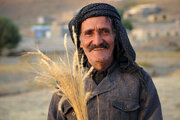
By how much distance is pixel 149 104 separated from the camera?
1.87 meters

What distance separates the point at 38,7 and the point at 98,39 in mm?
81536

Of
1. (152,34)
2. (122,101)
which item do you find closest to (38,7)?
(152,34)

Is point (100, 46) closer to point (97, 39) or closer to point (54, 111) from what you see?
point (97, 39)

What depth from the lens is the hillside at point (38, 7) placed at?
6762 centimetres

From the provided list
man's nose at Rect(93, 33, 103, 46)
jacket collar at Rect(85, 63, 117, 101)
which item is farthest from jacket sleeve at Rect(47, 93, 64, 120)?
man's nose at Rect(93, 33, 103, 46)

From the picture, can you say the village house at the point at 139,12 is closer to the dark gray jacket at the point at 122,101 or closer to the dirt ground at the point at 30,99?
the dirt ground at the point at 30,99

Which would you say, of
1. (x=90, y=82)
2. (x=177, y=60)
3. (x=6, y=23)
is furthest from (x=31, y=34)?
(x=90, y=82)

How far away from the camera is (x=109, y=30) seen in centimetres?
194

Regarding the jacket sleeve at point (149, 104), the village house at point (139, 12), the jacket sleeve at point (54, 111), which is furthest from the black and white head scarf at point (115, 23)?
Result: the village house at point (139, 12)

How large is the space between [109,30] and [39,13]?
75542mm

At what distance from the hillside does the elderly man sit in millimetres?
62601

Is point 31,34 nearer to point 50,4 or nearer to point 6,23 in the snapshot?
point 6,23

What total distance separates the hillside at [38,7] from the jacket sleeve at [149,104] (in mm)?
62678

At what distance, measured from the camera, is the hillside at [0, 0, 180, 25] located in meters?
67.6
